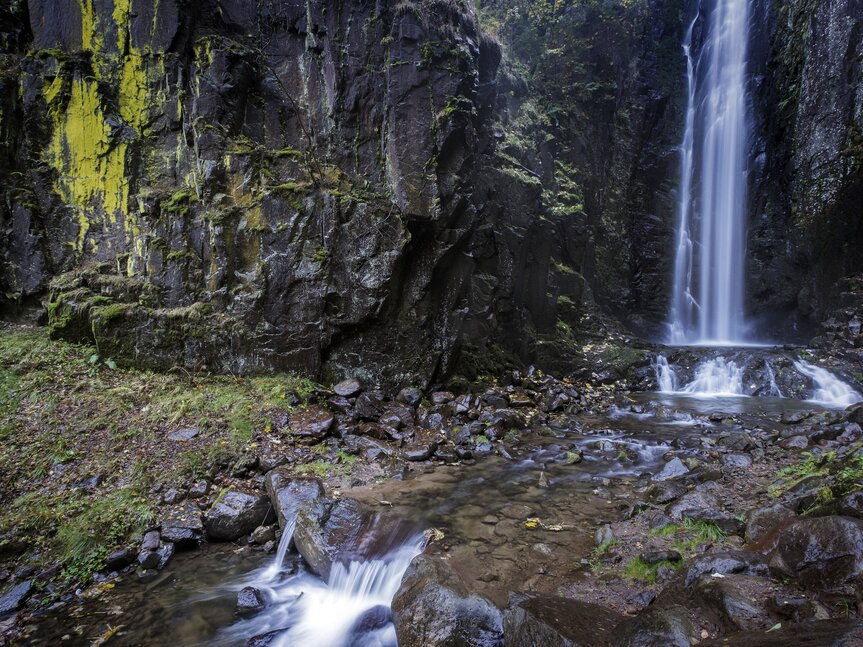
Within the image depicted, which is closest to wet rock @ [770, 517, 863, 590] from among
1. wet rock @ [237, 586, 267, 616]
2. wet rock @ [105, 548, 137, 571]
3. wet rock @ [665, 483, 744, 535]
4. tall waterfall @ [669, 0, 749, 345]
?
wet rock @ [665, 483, 744, 535]

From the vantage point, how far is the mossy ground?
17.3 ft

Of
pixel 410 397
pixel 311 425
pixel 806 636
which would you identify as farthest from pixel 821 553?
pixel 410 397

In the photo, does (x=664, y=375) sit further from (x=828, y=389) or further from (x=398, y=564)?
(x=398, y=564)

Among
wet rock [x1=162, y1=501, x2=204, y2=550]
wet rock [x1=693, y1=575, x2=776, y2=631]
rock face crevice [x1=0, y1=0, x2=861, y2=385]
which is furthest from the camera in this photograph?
rock face crevice [x1=0, y1=0, x2=861, y2=385]

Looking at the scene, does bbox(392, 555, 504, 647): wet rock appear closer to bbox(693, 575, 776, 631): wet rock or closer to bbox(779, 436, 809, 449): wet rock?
bbox(693, 575, 776, 631): wet rock

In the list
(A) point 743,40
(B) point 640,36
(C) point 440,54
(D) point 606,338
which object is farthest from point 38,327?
(A) point 743,40

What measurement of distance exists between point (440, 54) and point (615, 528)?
32.0 ft

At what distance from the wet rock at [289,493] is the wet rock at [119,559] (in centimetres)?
160

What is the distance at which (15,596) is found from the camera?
4.50 meters

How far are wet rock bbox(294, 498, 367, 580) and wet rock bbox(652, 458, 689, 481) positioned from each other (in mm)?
4166

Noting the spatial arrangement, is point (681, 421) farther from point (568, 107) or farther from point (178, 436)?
point (568, 107)

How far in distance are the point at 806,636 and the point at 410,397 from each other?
7.59 m

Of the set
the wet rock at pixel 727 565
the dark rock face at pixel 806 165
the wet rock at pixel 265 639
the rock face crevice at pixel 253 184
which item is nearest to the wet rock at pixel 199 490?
the wet rock at pixel 265 639

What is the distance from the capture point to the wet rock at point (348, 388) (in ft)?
29.0
